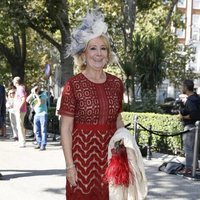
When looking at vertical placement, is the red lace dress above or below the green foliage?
above

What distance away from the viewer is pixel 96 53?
346 centimetres

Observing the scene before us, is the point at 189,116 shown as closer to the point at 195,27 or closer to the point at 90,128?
the point at 90,128

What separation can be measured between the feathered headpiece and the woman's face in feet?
0.12

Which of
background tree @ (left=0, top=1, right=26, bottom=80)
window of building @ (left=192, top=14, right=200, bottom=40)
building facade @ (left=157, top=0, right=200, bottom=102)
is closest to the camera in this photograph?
background tree @ (left=0, top=1, right=26, bottom=80)

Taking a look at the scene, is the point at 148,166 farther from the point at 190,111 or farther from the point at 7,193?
the point at 7,193

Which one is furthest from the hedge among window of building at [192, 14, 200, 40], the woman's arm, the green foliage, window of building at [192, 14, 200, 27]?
window of building at [192, 14, 200, 27]

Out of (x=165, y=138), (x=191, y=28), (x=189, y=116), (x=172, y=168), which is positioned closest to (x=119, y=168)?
(x=189, y=116)

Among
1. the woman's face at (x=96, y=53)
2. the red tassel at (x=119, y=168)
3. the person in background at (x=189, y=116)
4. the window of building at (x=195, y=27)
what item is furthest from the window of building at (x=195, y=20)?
the red tassel at (x=119, y=168)

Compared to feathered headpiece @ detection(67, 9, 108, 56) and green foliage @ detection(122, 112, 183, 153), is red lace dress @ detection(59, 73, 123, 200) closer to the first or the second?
feathered headpiece @ detection(67, 9, 108, 56)

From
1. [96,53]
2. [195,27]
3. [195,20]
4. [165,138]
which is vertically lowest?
[165,138]

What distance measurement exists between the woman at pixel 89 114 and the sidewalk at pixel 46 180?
3.17 m

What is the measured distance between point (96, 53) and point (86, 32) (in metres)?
0.18

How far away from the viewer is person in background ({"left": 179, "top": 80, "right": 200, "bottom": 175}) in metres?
8.34

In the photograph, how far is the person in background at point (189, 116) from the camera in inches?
328
